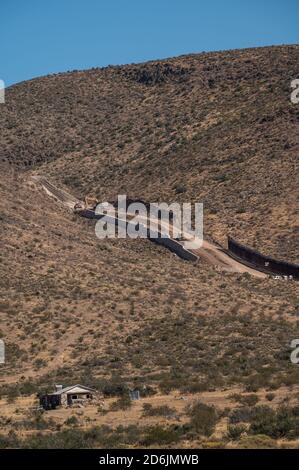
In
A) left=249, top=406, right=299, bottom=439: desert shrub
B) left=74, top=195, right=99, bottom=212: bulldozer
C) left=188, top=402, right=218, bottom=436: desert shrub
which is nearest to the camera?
left=249, top=406, right=299, bottom=439: desert shrub

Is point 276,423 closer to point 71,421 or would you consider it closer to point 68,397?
point 71,421

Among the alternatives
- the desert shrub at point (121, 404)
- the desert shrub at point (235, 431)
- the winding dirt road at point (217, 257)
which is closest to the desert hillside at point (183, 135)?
the winding dirt road at point (217, 257)

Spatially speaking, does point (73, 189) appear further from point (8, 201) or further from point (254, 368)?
point (254, 368)

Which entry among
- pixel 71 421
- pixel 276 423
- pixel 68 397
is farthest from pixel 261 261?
pixel 276 423

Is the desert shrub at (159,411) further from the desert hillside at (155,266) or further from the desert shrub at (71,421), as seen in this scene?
the desert shrub at (71,421)

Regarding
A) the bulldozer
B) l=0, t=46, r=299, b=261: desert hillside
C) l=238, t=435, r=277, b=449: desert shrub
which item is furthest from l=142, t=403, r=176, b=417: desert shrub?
the bulldozer

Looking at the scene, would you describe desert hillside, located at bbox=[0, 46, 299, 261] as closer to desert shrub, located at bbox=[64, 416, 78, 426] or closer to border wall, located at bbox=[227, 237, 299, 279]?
border wall, located at bbox=[227, 237, 299, 279]
